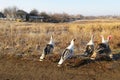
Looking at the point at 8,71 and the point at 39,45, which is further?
the point at 39,45

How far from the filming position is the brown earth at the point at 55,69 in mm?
11164

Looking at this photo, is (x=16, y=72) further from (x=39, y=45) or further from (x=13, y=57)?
(x=39, y=45)

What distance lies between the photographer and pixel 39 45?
683 inches

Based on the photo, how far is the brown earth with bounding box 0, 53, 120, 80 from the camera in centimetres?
1116

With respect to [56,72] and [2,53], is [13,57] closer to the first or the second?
[2,53]

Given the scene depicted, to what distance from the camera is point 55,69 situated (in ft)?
40.0

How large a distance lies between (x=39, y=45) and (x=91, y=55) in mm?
4500

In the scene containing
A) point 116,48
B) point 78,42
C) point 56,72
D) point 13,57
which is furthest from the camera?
point 78,42

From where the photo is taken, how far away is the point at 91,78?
11.0 metres

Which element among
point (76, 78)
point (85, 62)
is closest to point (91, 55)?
point (85, 62)

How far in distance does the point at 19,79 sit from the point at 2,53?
463cm

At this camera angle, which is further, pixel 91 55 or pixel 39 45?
pixel 39 45

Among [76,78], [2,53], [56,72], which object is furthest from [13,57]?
[76,78]

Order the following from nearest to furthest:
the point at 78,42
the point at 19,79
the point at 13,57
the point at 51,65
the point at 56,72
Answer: the point at 19,79, the point at 56,72, the point at 51,65, the point at 13,57, the point at 78,42
